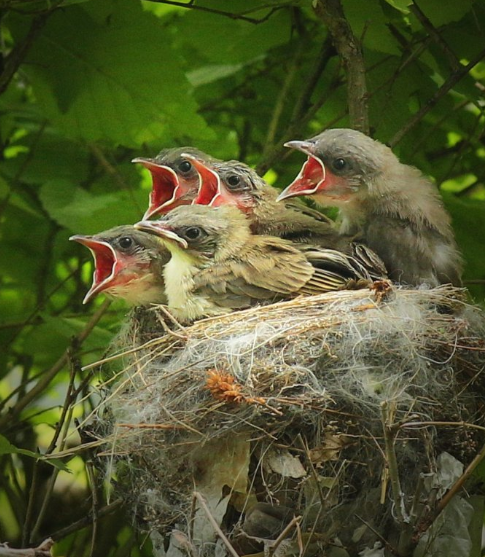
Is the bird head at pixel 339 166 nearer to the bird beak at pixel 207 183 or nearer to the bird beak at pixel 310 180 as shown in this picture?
the bird beak at pixel 310 180

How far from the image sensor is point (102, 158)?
12.4ft

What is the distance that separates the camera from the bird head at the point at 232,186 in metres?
3.29

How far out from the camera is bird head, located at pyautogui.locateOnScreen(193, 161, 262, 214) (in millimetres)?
3287

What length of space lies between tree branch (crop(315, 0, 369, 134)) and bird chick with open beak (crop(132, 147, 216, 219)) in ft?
1.76

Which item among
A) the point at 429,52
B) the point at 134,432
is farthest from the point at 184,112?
the point at 134,432

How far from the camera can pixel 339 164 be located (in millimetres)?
2980

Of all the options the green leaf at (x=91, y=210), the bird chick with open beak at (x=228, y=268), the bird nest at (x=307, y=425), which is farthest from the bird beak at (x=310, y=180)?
the green leaf at (x=91, y=210)

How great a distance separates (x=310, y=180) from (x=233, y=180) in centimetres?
35

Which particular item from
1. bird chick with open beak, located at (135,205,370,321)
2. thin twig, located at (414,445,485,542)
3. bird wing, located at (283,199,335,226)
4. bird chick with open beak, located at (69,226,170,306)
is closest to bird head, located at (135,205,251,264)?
bird chick with open beak, located at (135,205,370,321)

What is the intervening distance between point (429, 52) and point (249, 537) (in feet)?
5.90

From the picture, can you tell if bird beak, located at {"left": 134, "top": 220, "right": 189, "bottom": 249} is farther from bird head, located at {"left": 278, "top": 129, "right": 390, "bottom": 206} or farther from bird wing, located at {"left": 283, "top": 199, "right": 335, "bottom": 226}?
bird wing, located at {"left": 283, "top": 199, "right": 335, "bottom": 226}

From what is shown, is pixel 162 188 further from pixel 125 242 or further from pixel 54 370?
pixel 54 370

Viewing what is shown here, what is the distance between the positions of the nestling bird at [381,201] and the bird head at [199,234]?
19 cm

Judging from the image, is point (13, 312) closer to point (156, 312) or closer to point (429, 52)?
point (156, 312)
